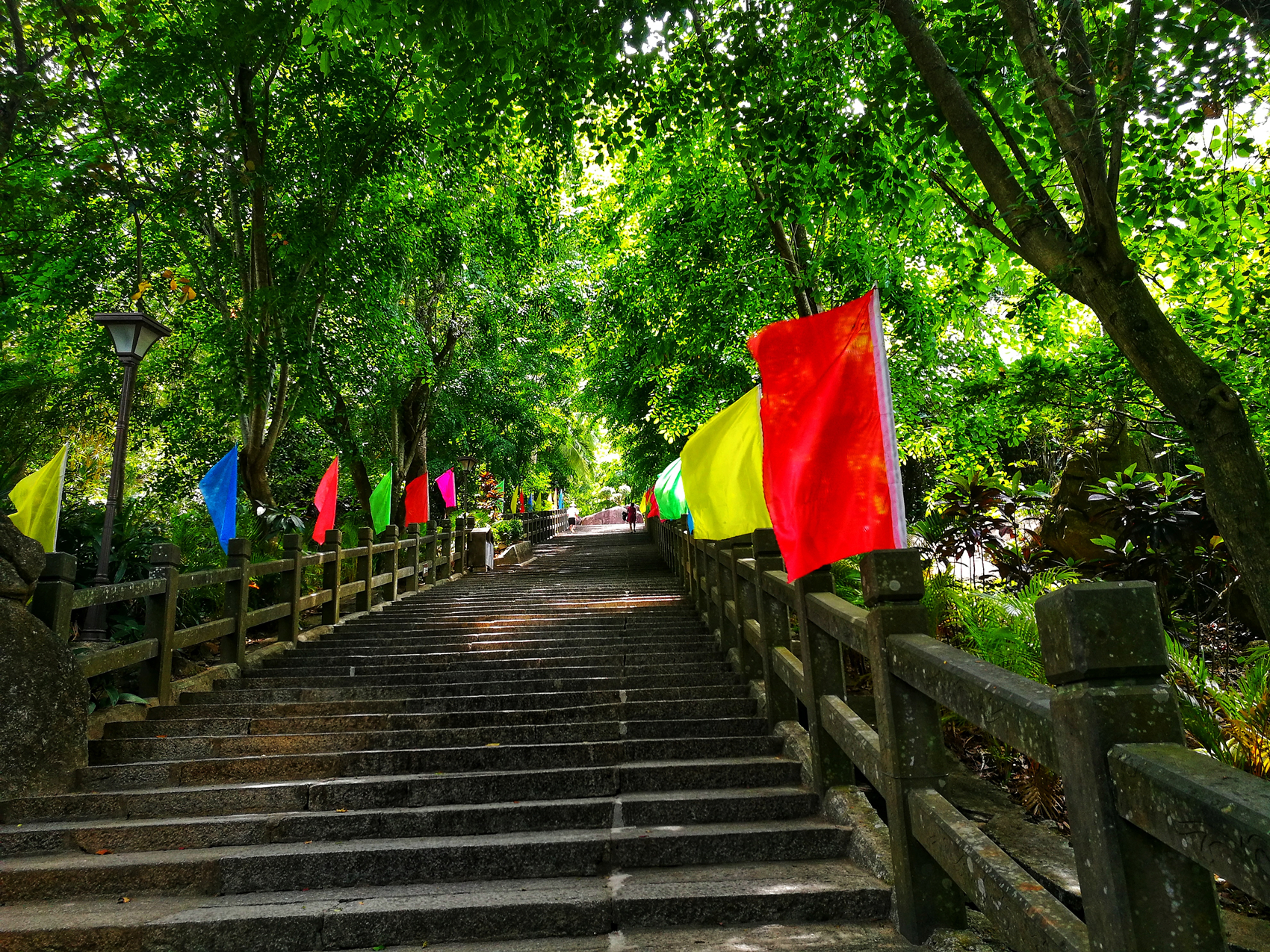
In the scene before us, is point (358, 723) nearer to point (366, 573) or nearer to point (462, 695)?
point (462, 695)

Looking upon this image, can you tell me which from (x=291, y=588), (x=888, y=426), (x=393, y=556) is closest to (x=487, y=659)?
(x=291, y=588)

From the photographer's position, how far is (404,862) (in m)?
3.95

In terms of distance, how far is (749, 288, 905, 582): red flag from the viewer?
3922 millimetres

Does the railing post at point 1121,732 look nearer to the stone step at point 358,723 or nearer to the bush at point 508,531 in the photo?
the stone step at point 358,723

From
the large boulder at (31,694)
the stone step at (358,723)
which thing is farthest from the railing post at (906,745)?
the large boulder at (31,694)

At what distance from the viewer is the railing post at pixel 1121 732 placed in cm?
165

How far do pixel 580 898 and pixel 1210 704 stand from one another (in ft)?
15.6

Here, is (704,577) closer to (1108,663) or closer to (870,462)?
(870,462)

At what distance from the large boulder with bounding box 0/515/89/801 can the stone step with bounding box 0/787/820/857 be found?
1.82 ft

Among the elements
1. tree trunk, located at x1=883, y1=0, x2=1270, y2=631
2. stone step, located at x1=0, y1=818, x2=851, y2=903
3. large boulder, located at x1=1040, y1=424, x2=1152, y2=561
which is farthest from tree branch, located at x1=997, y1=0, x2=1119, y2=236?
large boulder, located at x1=1040, y1=424, x2=1152, y2=561

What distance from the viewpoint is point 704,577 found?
939 centimetres

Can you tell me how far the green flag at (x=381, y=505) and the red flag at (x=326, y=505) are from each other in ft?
8.46

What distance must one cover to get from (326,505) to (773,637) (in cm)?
775

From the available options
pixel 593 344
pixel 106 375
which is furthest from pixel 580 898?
pixel 593 344
